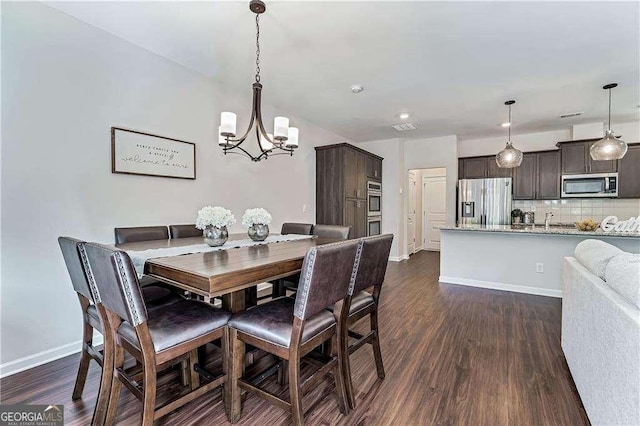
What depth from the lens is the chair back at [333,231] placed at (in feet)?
9.33

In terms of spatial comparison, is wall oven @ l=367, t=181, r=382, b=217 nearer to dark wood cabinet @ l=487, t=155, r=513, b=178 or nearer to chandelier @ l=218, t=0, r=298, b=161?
dark wood cabinet @ l=487, t=155, r=513, b=178

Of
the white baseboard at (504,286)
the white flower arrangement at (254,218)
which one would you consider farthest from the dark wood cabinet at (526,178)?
the white flower arrangement at (254,218)

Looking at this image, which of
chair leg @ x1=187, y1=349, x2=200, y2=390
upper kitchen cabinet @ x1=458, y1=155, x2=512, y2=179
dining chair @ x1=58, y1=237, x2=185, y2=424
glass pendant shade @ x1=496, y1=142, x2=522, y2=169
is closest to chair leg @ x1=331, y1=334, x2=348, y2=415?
chair leg @ x1=187, y1=349, x2=200, y2=390

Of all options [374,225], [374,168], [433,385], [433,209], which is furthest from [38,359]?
[433,209]

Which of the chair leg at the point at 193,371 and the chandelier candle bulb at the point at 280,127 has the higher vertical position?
the chandelier candle bulb at the point at 280,127

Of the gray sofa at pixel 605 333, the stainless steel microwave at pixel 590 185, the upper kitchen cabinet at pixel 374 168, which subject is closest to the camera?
the gray sofa at pixel 605 333

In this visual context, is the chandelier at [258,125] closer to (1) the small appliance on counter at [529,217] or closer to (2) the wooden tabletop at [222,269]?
(2) the wooden tabletop at [222,269]

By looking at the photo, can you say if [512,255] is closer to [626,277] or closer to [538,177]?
[538,177]

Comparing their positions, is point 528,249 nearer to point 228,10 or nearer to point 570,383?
point 570,383

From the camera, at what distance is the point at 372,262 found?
5.95 ft

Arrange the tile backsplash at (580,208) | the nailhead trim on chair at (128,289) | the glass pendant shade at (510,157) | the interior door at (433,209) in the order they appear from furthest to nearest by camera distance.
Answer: the interior door at (433,209) → the tile backsplash at (580,208) → the glass pendant shade at (510,157) → the nailhead trim on chair at (128,289)

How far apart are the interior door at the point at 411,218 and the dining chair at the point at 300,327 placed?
5545mm

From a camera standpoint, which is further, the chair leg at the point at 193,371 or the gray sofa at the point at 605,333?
the chair leg at the point at 193,371

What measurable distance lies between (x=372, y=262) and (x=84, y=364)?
1.86 m
